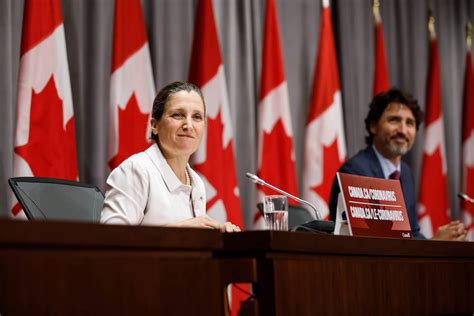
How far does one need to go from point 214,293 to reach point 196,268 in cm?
9

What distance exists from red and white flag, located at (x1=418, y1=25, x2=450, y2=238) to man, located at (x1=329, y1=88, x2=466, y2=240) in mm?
1516

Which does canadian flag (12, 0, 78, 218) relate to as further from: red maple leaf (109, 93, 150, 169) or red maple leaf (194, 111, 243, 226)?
red maple leaf (194, 111, 243, 226)

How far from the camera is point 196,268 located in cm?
169

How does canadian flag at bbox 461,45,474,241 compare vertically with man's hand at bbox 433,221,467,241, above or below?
above

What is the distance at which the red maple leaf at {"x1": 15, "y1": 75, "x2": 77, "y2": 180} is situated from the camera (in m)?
3.73

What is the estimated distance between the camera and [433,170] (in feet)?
19.6

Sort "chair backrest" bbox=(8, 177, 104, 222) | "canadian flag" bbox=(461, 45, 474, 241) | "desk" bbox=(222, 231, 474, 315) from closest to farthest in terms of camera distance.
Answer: "desk" bbox=(222, 231, 474, 315), "chair backrest" bbox=(8, 177, 104, 222), "canadian flag" bbox=(461, 45, 474, 241)

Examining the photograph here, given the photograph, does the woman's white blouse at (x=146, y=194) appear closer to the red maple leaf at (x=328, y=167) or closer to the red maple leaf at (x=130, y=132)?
the red maple leaf at (x=130, y=132)

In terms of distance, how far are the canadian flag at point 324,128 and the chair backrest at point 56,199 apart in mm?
2421

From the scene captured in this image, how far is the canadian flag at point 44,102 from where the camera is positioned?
3729 mm

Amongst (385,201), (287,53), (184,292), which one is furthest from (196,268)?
(287,53)

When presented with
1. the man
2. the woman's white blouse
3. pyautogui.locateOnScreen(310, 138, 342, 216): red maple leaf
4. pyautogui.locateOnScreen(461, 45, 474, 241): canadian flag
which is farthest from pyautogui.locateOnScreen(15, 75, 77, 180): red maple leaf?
pyautogui.locateOnScreen(461, 45, 474, 241): canadian flag

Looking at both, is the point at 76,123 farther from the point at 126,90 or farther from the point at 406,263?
the point at 406,263

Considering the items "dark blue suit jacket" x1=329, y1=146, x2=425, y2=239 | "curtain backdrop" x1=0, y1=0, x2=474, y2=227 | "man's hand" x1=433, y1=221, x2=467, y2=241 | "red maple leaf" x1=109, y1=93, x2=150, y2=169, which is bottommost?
"man's hand" x1=433, y1=221, x2=467, y2=241
